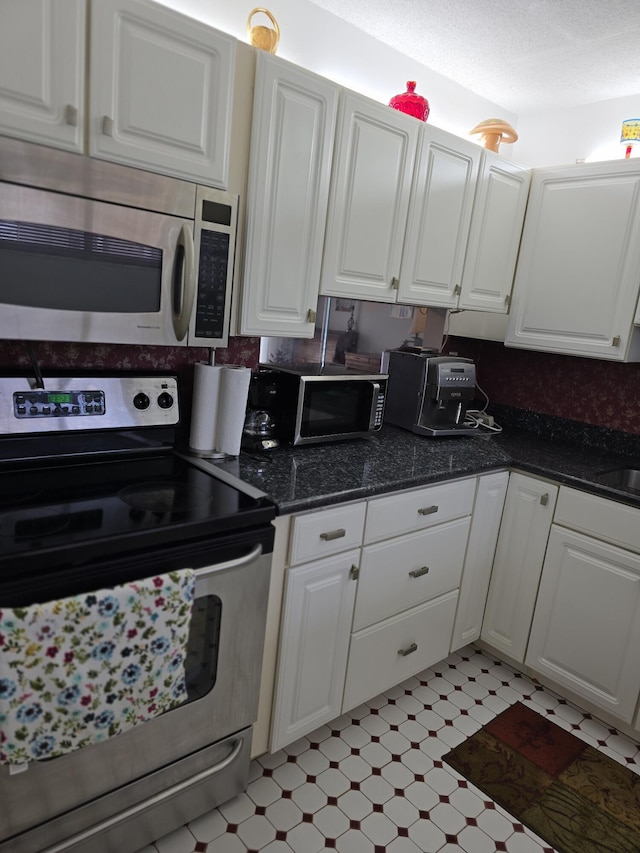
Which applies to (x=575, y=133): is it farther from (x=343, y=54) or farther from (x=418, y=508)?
(x=418, y=508)

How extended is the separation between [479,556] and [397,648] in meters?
0.52

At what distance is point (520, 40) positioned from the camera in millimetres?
2117

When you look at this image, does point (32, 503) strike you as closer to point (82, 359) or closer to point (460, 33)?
point (82, 359)

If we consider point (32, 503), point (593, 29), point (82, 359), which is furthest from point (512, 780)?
point (593, 29)

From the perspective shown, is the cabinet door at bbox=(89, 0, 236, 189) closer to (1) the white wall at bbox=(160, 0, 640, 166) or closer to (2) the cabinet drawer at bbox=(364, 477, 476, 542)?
(1) the white wall at bbox=(160, 0, 640, 166)

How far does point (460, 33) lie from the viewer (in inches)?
83.8

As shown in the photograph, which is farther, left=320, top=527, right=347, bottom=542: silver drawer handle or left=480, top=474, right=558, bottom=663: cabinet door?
left=480, top=474, right=558, bottom=663: cabinet door

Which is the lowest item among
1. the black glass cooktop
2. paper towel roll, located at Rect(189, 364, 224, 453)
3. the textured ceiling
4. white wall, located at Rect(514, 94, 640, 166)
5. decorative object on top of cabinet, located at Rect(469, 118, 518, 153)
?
the black glass cooktop

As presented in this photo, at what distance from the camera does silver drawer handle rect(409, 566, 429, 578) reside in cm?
198

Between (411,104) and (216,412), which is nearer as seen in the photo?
(216,412)

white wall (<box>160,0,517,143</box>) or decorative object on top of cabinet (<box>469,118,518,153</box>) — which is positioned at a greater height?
white wall (<box>160,0,517,143</box>)

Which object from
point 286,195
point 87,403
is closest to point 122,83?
point 286,195

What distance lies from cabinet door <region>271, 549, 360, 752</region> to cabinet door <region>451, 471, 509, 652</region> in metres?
0.65

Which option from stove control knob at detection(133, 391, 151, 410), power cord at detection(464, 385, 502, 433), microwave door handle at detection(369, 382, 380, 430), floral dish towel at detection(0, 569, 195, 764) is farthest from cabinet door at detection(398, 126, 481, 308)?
floral dish towel at detection(0, 569, 195, 764)
